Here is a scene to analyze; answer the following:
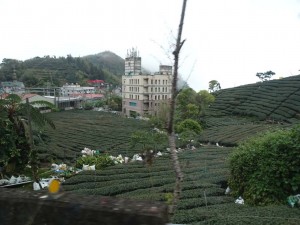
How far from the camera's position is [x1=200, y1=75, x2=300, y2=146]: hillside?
47.4 meters

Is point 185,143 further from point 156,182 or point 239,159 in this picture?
point 239,159

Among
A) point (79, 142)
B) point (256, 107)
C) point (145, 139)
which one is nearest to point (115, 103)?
point (256, 107)

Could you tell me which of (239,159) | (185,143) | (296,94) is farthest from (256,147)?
(296,94)

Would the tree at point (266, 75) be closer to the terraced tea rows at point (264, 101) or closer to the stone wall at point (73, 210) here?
the terraced tea rows at point (264, 101)

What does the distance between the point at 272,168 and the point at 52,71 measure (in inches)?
4509

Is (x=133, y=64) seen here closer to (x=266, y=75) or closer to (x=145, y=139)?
(x=266, y=75)

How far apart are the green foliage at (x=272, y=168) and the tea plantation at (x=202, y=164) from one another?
28.1 inches

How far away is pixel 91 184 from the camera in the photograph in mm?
14656

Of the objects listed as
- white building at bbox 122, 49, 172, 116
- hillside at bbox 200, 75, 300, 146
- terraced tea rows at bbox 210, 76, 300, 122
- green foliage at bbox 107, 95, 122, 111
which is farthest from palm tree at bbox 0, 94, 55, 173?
green foliage at bbox 107, 95, 122, 111

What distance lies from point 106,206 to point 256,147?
8143mm

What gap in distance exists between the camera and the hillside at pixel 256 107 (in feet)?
155

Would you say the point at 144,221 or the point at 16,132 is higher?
the point at 144,221

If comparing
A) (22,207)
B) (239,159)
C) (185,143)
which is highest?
(22,207)

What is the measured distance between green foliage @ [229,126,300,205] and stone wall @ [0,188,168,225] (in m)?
7.54
